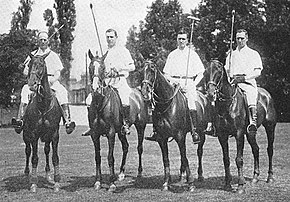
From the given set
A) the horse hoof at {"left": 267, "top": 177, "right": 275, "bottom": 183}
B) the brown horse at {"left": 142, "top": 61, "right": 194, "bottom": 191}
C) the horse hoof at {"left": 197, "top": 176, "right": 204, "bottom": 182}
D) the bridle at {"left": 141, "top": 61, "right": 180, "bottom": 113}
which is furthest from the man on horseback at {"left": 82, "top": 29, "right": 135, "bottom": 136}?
the horse hoof at {"left": 267, "top": 177, "right": 275, "bottom": 183}

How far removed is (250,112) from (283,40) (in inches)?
1332

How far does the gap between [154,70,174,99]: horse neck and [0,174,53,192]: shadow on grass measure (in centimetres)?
356

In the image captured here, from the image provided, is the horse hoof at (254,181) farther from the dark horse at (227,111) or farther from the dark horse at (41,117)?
the dark horse at (41,117)

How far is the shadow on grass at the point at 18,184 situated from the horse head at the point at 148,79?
3.51 m

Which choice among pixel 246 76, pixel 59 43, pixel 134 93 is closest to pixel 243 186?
pixel 246 76

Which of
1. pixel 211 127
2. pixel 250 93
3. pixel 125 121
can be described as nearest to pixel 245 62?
pixel 250 93

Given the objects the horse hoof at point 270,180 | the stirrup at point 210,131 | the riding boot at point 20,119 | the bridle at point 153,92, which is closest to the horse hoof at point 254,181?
the horse hoof at point 270,180

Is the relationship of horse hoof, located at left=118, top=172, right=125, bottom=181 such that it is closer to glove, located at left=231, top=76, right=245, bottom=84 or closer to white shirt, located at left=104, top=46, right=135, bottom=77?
white shirt, located at left=104, top=46, right=135, bottom=77

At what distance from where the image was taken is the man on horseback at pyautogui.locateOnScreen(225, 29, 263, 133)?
1148cm

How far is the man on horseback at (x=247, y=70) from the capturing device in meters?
11.5

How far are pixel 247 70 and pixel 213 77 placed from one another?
6.89ft

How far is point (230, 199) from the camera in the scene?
9.86 m

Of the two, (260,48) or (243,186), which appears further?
(260,48)

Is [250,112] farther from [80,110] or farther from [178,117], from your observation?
[80,110]
